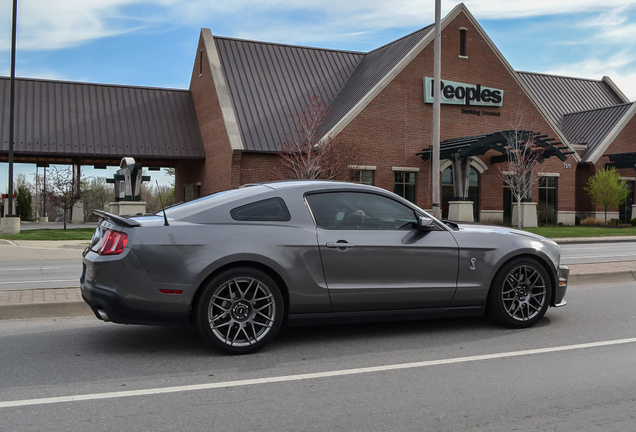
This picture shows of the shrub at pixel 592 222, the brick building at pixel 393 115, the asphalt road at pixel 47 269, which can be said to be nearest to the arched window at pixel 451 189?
the brick building at pixel 393 115

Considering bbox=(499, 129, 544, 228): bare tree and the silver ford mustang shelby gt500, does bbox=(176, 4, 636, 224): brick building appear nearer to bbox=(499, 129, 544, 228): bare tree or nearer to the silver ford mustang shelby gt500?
bbox=(499, 129, 544, 228): bare tree

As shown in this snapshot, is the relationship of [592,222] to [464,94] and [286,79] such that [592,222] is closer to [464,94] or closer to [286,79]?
[464,94]

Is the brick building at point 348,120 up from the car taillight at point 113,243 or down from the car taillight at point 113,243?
up

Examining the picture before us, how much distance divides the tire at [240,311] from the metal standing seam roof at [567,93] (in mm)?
40450

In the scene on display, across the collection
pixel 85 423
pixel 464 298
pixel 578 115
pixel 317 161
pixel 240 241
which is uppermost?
pixel 578 115

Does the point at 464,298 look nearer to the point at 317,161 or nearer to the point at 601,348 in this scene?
the point at 601,348

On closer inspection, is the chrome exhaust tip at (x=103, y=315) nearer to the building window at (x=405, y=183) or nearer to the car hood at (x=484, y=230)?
the car hood at (x=484, y=230)

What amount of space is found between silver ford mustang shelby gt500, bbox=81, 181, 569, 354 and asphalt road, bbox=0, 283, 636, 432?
1.04ft

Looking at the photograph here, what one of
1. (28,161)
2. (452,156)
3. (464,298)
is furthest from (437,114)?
(28,161)

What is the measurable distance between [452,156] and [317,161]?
279 inches

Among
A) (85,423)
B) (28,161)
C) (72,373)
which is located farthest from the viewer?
(28,161)

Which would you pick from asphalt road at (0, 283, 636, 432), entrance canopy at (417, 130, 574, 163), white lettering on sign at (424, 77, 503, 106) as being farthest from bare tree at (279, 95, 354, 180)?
asphalt road at (0, 283, 636, 432)

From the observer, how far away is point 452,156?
31.9 m

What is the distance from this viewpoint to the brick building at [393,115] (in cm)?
3206
